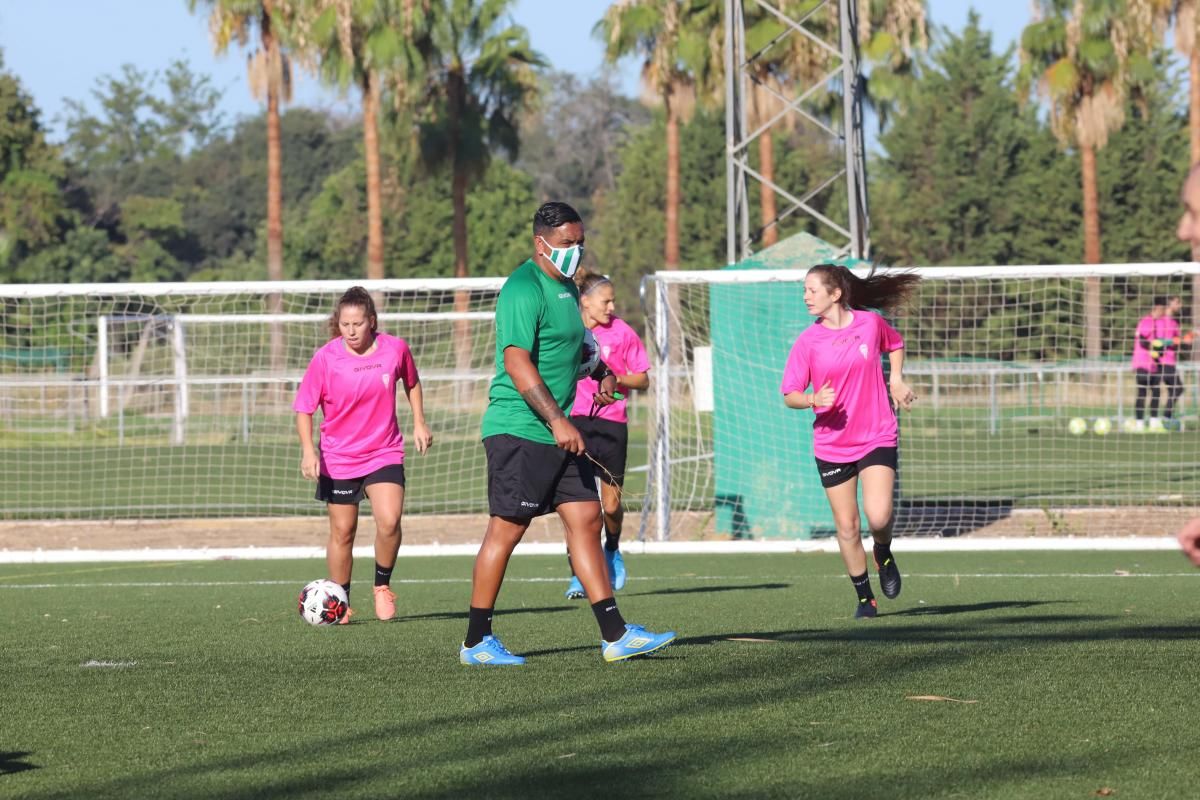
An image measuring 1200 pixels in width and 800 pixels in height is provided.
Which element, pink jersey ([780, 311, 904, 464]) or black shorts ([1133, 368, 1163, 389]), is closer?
pink jersey ([780, 311, 904, 464])

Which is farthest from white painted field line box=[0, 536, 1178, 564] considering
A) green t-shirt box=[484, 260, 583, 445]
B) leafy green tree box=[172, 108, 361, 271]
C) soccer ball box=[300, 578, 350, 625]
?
leafy green tree box=[172, 108, 361, 271]

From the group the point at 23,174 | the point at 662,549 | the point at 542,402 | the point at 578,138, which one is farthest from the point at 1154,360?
the point at 578,138

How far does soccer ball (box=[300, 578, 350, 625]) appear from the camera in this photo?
884cm

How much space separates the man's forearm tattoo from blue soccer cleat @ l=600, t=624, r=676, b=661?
99 centimetres

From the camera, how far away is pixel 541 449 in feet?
23.2

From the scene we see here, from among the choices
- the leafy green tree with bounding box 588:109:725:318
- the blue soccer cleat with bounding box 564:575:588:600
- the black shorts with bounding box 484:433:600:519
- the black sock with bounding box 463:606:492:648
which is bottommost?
the blue soccer cleat with bounding box 564:575:588:600

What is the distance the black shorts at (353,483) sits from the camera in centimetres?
919

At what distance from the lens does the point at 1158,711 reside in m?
5.77

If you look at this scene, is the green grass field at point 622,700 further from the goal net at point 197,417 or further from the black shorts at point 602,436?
the goal net at point 197,417

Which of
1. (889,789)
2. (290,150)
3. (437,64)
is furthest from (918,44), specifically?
(290,150)

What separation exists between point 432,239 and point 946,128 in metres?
18.0

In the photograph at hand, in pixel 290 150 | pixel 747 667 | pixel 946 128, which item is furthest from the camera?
pixel 290 150

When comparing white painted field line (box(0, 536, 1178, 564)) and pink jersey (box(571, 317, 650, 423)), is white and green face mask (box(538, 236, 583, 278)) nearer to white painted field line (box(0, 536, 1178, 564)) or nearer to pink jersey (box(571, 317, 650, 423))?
pink jersey (box(571, 317, 650, 423))

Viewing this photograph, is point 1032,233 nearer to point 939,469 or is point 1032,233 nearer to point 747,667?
point 939,469
